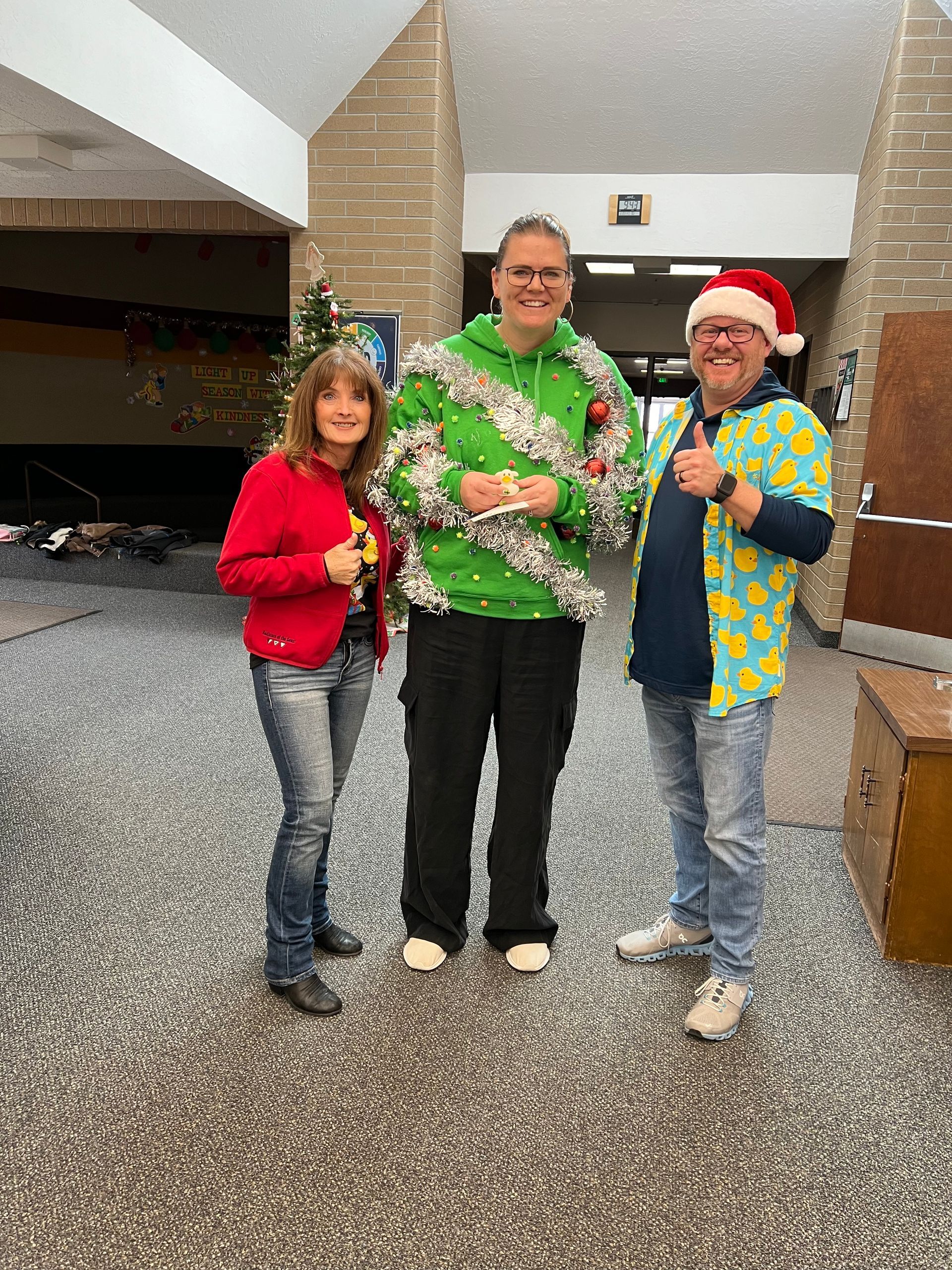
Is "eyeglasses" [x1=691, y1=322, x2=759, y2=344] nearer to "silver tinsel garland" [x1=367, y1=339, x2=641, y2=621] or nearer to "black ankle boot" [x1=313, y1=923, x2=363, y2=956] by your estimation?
"silver tinsel garland" [x1=367, y1=339, x2=641, y2=621]

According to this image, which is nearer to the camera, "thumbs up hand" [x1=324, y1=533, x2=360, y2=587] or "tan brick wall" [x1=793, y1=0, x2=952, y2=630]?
"thumbs up hand" [x1=324, y1=533, x2=360, y2=587]

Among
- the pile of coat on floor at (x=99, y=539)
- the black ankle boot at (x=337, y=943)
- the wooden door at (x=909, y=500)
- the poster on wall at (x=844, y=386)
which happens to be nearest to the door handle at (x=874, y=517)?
the wooden door at (x=909, y=500)

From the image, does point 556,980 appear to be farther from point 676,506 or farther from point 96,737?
point 96,737

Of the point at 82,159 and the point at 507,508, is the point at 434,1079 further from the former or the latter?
the point at 82,159

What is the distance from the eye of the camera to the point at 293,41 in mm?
4566

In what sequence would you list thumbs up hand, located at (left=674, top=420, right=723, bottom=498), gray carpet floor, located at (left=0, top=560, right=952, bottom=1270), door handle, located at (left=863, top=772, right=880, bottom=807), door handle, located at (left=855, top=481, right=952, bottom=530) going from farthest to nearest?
door handle, located at (left=855, top=481, right=952, bottom=530) → door handle, located at (left=863, top=772, right=880, bottom=807) → thumbs up hand, located at (left=674, top=420, right=723, bottom=498) → gray carpet floor, located at (left=0, top=560, right=952, bottom=1270)

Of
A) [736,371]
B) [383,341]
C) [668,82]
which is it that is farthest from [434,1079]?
[668,82]

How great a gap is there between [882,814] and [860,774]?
1.04 ft

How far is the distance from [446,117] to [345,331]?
5.37 feet

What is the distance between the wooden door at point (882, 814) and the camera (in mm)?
2238

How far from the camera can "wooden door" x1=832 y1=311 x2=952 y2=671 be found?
16.6ft

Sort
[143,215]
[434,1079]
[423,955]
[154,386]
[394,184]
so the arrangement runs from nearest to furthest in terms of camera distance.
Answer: [434,1079], [423,955], [394,184], [143,215], [154,386]

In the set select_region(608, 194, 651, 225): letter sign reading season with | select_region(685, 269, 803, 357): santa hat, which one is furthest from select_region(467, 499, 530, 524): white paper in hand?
select_region(608, 194, 651, 225): letter sign reading season with

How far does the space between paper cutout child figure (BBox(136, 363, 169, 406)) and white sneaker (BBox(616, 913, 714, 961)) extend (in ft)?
31.3
